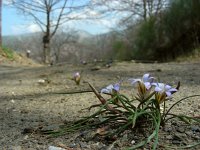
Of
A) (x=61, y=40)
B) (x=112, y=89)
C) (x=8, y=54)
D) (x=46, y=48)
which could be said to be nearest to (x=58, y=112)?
(x=112, y=89)

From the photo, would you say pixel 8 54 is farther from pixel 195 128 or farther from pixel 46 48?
pixel 195 128

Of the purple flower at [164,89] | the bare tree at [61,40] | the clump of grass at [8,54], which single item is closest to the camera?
the purple flower at [164,89]

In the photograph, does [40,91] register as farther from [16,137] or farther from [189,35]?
[189,35]

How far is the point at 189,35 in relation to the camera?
6938mm

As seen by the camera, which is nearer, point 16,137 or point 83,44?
point 16,137

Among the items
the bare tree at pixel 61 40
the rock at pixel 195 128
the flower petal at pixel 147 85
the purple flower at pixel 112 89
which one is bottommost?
the rock at pixel 195 128

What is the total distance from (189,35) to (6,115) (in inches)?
216

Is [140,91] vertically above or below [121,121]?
above

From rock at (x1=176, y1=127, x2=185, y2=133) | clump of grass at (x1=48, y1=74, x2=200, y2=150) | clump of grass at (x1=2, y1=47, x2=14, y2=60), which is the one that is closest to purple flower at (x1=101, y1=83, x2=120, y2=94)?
clump of grass at (x1=48, y1=74, x2=200, y2=150)

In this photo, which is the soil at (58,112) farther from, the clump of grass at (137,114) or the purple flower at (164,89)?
the purple flower at (164,89)

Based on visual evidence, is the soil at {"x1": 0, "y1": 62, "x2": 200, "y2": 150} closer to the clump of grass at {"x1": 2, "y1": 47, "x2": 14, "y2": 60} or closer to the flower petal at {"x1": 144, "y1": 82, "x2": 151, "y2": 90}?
the flower petal at {"x1": 144, "y1": 82, "x2": 151, "y2": 90}

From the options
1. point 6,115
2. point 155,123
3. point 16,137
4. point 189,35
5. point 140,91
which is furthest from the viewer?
point 189,35

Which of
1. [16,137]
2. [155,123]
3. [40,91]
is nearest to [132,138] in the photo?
[155,123]

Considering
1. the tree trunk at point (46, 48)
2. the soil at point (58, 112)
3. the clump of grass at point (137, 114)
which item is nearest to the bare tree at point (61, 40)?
the tree trunk at point (46, 48)
